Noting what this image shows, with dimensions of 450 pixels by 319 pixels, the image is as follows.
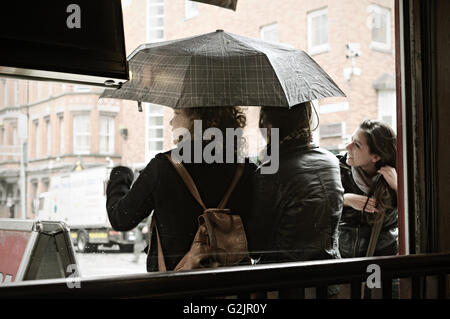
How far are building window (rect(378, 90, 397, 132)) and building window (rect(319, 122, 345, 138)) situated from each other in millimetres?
193

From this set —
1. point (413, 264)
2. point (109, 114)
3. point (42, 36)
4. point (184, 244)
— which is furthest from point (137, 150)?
point (413, 264)

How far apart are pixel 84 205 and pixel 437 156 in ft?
4.54

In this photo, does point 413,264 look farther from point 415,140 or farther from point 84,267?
point 84,267

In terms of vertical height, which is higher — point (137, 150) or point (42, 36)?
point (42, 36)

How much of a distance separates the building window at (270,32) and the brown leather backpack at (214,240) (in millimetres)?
731

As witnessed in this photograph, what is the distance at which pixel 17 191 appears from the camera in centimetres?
180

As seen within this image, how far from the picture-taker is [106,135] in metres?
1.96

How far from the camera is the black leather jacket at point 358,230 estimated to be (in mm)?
2461

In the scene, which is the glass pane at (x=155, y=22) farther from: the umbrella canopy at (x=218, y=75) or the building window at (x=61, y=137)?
the building window at (x=61, y=137)

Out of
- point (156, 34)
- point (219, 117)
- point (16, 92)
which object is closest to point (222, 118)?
point (219, 117)

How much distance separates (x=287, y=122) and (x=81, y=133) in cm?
83

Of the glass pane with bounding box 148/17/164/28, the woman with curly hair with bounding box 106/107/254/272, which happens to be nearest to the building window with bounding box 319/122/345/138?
the woman with curly hair with bounding box 106/107/254/272

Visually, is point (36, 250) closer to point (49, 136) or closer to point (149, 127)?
point (49, 136)

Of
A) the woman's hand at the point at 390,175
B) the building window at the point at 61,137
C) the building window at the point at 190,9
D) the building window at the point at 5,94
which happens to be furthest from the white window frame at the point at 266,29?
the building window at the point at 5,94
